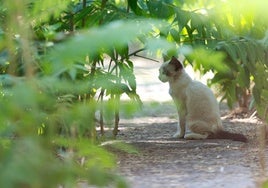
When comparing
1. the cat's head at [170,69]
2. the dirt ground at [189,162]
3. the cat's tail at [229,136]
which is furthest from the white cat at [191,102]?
the dirt ground at [189,162]

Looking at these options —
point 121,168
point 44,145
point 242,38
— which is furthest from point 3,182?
point 242,38

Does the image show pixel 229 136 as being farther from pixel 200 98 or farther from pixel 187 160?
pixel 187 160

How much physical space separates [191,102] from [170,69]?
42 centimetres

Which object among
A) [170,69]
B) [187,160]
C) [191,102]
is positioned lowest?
[187,160]

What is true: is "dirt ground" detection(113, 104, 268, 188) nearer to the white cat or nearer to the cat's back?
the white cat

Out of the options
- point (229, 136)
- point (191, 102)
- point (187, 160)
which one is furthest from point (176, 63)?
point (187, 160)

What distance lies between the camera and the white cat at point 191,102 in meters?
6.77

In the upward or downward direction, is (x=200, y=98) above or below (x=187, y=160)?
above

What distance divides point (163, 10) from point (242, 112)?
410cm

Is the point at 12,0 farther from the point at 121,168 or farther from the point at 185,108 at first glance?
the point at 185,108

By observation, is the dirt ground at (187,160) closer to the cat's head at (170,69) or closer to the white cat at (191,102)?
the white cat at (191,102)

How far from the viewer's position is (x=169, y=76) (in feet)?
22.6

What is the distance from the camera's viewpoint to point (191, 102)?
684 cm

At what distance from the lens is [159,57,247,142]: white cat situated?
677 centimetres
